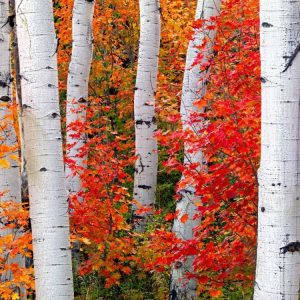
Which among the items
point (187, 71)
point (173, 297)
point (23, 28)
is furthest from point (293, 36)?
point (173, 297)

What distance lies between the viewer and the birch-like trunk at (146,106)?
8828 mm

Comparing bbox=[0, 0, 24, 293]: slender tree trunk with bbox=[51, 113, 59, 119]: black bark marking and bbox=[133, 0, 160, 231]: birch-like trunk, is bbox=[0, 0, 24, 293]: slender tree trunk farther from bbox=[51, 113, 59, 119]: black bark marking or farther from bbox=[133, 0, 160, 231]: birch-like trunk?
bbox=[133, 0, 160, 231]: birch-like trunk

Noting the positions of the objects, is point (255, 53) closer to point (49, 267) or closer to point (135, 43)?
point (49, 267)

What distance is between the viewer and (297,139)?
10.2 ft

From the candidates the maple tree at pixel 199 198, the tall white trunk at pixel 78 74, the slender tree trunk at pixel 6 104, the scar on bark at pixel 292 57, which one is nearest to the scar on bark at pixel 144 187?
the maple tree at pixel 199 198

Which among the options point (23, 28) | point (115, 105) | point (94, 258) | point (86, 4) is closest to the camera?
point (23, 28)

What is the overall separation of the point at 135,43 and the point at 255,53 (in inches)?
364

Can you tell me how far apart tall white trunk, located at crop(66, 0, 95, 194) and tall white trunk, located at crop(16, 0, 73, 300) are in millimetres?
4193

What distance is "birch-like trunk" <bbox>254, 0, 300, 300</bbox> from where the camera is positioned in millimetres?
3066

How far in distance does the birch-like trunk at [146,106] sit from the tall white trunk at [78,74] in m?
0.82

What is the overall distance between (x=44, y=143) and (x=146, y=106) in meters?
5.13

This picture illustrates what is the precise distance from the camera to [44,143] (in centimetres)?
404

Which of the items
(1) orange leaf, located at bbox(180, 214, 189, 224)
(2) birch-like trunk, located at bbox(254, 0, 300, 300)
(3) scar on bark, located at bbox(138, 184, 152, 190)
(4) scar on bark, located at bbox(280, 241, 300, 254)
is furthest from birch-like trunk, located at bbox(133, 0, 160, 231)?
(4) scar on bark, located at bbox(280, 241, 300, 254)

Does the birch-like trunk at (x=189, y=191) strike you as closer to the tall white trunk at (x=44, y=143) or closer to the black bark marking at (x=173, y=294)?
the black bark marking at (x=173, y=294)
